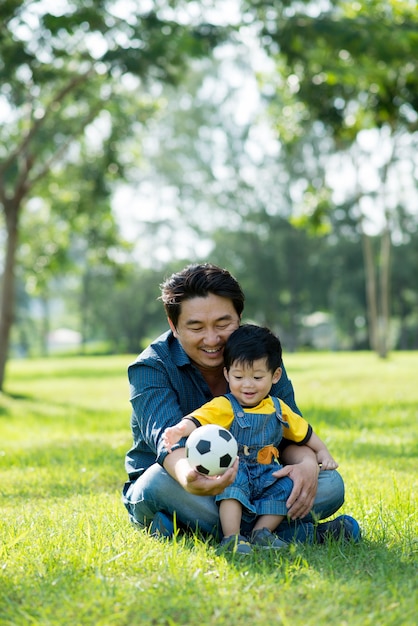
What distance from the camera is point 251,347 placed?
3945 mm

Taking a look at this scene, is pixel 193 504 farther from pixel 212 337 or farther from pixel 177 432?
pixel 212 337

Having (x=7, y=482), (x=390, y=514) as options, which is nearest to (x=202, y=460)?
(x=390, y=514)

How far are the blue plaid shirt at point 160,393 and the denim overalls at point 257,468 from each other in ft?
1.02

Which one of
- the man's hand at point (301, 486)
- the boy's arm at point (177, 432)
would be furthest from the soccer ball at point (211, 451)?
the man's hand at point (301, 486)

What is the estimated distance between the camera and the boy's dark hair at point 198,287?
419 centimetres

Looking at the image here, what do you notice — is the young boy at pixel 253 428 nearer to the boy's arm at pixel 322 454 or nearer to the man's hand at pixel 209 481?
the boy's arm at pixel 322 454

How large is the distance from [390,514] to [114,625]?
2107 mm

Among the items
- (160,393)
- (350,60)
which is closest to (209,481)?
(160,393)

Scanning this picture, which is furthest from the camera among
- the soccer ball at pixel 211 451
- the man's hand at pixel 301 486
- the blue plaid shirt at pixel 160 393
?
the blue plaid shirt at pixel 160 393

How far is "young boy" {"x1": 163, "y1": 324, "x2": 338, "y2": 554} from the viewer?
380cm

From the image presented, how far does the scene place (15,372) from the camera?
28359mm

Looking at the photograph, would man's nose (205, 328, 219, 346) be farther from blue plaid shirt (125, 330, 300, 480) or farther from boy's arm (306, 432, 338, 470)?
boy's arm (306, 432, 338, 470)

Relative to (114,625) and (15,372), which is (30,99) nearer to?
(15,372)

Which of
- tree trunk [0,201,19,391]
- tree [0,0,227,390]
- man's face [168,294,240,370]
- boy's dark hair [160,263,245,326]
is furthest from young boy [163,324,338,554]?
tree trunk [0,201,19,391]
